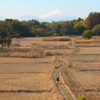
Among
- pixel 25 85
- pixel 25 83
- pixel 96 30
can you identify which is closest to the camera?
pixel 25 85

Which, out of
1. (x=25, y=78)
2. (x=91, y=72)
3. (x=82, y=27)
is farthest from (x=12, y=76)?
(x=82, y=27)

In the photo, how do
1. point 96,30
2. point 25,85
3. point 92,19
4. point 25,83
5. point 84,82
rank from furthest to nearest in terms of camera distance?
point 92,19 → point 96,30 → point 84,82 → point 25,83 → point 25,85

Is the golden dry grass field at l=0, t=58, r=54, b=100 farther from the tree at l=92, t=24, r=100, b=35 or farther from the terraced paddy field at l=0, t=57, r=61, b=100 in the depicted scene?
the tree at l=92, t=24, r=100, b=35

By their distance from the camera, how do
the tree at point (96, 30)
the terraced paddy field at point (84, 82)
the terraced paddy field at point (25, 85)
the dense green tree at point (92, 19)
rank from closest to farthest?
1. the terraced paddy field at point (25, 85)
2. the terraced paddy field at point (84, 82)
3. the tree at point (96, 30)
4. the dense green tree at point (92, 19)

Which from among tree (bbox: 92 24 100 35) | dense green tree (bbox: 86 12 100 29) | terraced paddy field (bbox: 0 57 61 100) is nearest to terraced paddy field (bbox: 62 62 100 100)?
terraced paddy field (bbox: 0 57 61 100)

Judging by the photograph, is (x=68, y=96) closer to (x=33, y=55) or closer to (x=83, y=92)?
(x=83, y=92)

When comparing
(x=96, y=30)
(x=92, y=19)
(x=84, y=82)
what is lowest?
(x=84, y=82)

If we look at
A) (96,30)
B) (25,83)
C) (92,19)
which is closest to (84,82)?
(25,83)

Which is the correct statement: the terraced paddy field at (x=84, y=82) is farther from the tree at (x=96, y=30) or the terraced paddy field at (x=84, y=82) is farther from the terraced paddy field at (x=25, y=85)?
the tree at (x=96, y=30)

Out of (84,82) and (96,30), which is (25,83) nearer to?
(84,82)

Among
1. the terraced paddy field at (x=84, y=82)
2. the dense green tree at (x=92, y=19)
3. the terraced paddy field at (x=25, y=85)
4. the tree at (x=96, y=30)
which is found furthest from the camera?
the dense green tree at (x=92, y=19)

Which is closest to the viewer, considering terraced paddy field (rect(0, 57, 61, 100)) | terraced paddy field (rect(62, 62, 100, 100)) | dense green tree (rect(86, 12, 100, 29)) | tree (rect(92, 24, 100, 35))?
terraced paddy field (rect(0, 57, 61, 100))

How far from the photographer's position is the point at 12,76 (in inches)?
461

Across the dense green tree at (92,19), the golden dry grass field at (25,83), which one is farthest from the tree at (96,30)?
the golden dry grass field at (25,83)
